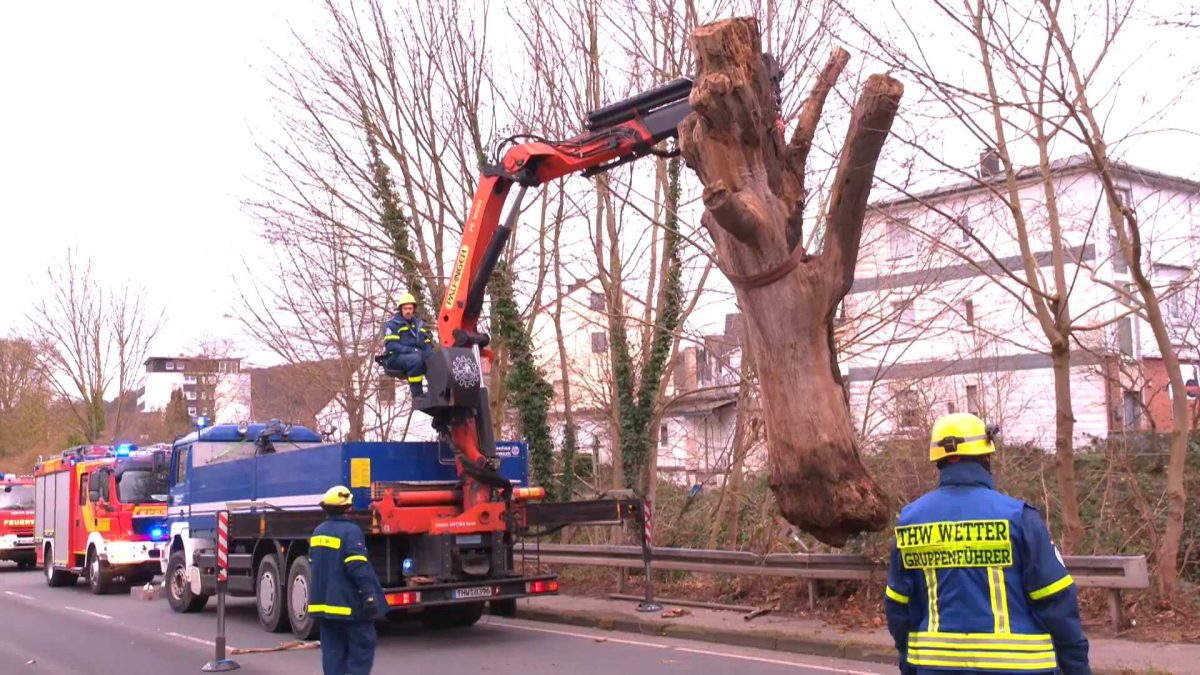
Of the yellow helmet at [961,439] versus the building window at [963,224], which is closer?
the yellow helmet at [961,439]

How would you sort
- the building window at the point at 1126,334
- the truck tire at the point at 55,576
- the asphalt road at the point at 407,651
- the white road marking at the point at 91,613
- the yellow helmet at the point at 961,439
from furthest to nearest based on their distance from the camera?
the truck tire at the point at 55,576 < the building window at the point at 1126,334 < the white road marking at the point at 91,613 < the asphalt road at the point at 407,651 < the yellow helmet at the point at 961,439

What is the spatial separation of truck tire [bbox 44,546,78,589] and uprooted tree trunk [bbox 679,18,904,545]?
20891mm

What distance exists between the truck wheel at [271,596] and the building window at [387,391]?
500 inches

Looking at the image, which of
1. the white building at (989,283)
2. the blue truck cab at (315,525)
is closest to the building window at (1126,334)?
the white building at (989,283)

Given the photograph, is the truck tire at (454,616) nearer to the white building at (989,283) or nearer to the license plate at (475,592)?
the license plate at (475,592)

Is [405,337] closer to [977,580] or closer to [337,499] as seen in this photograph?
[337,499]

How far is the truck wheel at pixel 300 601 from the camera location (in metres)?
13.1

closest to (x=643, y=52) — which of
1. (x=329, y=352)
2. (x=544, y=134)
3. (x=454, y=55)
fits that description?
(x=544, y=134)

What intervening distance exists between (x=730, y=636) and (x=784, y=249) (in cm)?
603

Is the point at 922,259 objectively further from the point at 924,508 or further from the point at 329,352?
the point at 329,352

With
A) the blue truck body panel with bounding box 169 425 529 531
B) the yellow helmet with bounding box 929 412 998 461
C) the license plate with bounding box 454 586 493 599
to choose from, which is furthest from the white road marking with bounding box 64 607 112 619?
the yellow helmet with bounding box 929 412 998 461

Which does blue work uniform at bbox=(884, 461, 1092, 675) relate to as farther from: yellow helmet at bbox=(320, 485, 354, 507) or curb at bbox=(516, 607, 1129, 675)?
curb at bbox=(516, 607, 1129, 675)

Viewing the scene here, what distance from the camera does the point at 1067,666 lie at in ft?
13.5

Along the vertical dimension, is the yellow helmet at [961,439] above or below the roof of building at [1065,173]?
below
